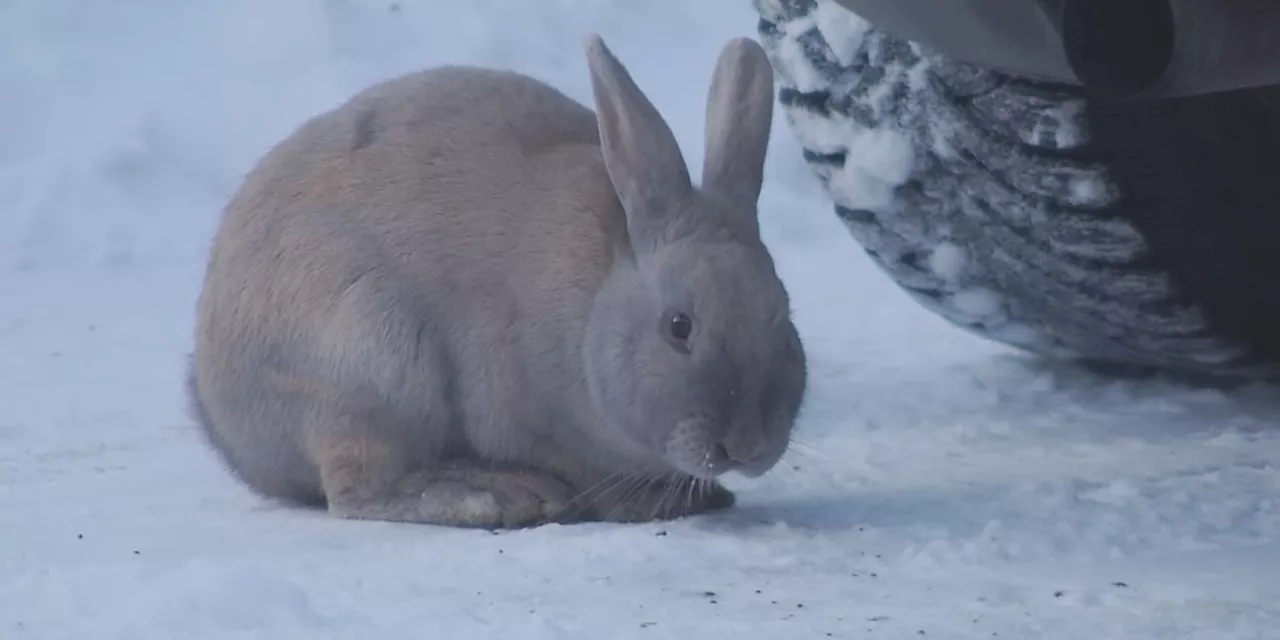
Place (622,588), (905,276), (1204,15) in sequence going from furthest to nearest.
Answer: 1. (905,276)
2. (622,588)
3. (1204,15)

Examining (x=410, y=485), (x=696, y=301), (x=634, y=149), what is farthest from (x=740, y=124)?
(x=410, y=485)

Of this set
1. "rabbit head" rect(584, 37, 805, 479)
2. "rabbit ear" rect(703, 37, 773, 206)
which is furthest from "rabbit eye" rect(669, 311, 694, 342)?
"rabbit ear" rect(703, 37, 773, 206)

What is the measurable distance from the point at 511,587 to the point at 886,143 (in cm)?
141

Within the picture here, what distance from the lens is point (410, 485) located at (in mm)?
3201

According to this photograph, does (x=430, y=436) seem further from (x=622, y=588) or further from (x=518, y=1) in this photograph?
A: (x=518, y=1)

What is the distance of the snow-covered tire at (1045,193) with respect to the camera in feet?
10.7

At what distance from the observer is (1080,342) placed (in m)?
4.03

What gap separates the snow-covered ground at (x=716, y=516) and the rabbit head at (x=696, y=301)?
0.59 feet

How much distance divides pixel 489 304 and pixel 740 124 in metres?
0.54

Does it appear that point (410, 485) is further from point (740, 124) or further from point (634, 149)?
point (740, 124)

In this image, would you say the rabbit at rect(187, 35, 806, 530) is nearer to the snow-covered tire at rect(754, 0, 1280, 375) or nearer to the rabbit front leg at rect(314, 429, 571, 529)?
the rabbit front leg at rect(314, 429, 571, 529)

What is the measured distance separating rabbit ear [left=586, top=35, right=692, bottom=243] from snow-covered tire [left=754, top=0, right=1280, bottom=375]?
612mm

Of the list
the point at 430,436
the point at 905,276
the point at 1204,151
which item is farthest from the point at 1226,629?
the point at 905,276

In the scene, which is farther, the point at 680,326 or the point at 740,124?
the point at 740,124
